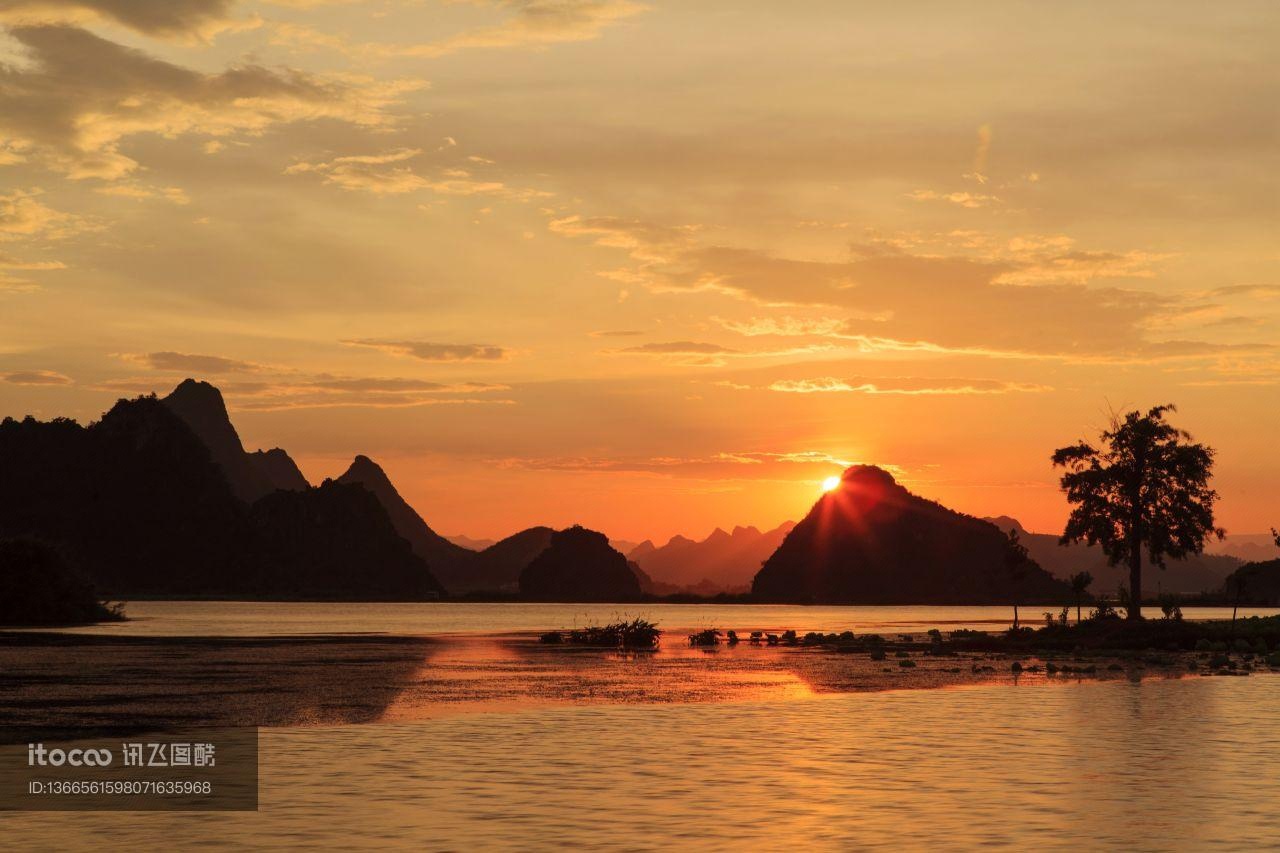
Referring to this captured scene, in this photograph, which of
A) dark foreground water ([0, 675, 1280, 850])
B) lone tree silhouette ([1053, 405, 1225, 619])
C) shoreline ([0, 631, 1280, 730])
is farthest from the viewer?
lone tree silhouette ([1053, 405, 1225, 619])

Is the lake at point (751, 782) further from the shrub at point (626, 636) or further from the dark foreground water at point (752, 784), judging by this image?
the shrub at point (626, 636)

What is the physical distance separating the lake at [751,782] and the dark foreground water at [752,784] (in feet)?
0.27

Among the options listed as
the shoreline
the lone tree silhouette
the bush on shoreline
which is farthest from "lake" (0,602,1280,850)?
the bush on shoreline

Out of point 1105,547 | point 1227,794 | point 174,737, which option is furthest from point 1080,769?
point 1105,547

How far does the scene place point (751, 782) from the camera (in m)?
28.7

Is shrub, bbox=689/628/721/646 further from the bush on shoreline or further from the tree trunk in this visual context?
the bush on shoreline

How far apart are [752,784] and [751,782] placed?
299 millimetres

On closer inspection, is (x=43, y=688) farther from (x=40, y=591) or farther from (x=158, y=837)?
(x=40, y=591)

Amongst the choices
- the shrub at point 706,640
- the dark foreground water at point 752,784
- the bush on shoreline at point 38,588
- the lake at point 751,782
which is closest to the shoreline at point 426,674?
the shrub at point 706,640

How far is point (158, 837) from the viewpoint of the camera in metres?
22.3

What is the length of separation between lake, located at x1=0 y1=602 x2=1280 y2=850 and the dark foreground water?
82mm

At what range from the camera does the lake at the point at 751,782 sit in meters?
22.6

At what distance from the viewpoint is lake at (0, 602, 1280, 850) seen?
74.1ft

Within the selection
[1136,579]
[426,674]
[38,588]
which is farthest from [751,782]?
[38,588]
